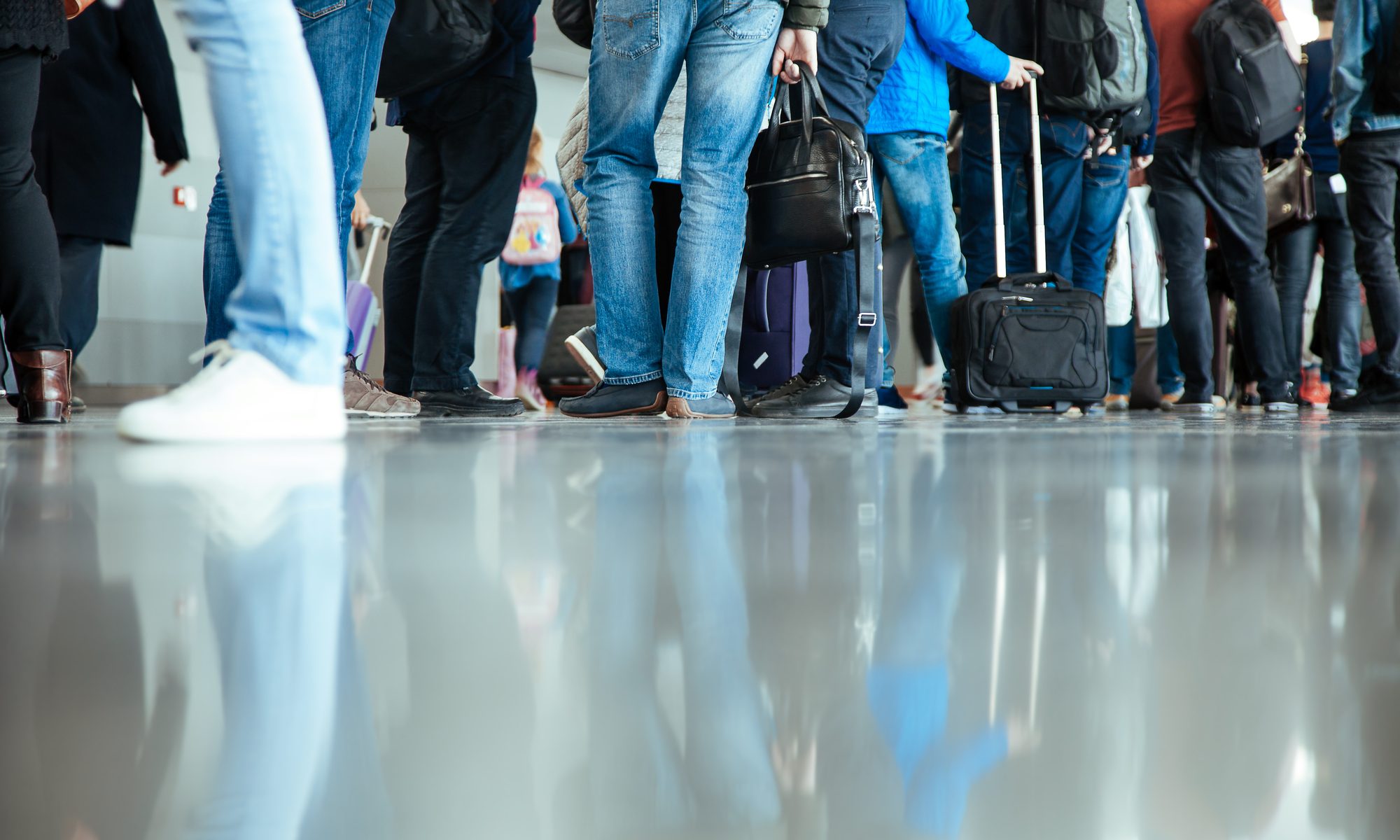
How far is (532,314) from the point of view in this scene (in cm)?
510

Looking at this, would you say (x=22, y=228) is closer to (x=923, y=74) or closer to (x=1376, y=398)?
(x=923, y=74)

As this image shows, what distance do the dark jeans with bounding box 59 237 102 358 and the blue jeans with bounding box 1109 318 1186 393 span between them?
152 inches

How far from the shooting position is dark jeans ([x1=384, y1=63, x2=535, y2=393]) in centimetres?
231

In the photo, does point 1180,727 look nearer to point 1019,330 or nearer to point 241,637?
point 241,637

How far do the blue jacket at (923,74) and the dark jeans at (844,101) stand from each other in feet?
1.10

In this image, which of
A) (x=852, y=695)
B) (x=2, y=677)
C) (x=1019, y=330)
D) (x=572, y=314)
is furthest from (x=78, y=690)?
(x=572, y=314)

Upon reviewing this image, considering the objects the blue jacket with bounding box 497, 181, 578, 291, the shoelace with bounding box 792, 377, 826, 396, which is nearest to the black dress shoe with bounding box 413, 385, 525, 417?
the shoelace with bounding box 792, 377, 826, 396

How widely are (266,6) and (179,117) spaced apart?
2.38m

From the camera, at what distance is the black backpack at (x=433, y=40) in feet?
6.85

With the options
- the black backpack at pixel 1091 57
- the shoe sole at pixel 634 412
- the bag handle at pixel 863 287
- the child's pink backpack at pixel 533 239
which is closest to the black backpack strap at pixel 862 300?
the bag handle at pixel 863 287

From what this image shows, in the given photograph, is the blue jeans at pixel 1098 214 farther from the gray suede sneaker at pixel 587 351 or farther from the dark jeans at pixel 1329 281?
the gray suede sneaker at pixel 587 351

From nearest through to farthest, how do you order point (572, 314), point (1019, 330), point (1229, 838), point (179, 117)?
point (1229, 838) → point (1019, 330) → point (179, 117) → point (572, 314)

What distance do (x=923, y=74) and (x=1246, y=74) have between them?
1.12m

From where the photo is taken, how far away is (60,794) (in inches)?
7.7
